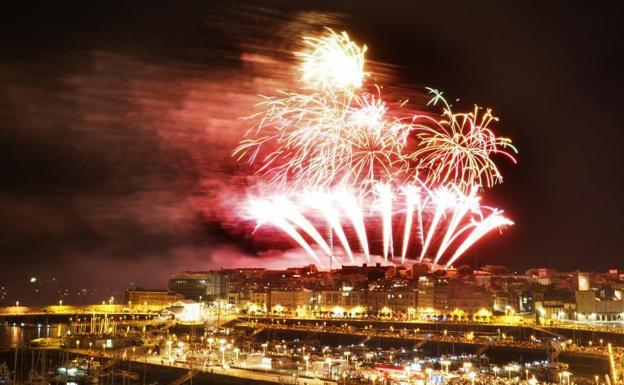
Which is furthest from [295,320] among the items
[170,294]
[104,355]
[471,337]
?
[170,294]

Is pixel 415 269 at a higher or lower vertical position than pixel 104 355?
higher

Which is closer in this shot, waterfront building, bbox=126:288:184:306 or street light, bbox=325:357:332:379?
street light, bbox=325:357:332:379

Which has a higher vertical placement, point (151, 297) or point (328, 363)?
point (151, 297)

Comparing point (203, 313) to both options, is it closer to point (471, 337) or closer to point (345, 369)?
point (471, 337)

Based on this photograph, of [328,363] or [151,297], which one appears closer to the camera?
[328,363]

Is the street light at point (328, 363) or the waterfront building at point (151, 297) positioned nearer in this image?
the street light at point (328, 363)

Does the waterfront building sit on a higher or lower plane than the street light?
higher

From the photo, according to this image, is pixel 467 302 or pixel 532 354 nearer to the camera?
pixel 532 354

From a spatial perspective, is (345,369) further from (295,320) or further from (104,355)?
(295,320)

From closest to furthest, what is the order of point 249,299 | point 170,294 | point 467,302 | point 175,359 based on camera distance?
1. point 175,359
2. point 467,302
3. point 249,299
4. point 170,294

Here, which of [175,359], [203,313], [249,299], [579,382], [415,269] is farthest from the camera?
[249,299]

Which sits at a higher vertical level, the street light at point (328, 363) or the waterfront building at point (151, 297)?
the waterfront building at point (151, 297)
